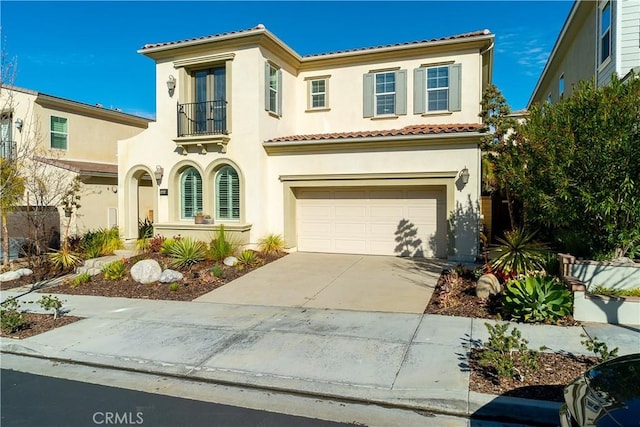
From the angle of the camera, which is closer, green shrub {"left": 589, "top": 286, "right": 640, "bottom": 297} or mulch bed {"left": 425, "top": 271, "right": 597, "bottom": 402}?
mulch bed {"left": 425, "top": 271, "right": 597, "bottom": 402}

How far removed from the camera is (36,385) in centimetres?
529

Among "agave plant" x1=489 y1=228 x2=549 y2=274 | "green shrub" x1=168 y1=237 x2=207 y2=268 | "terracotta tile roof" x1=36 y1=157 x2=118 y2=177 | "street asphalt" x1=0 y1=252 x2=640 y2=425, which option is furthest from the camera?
"terracotta tile roof" x1=36 y1=157 x2=118 y2=177

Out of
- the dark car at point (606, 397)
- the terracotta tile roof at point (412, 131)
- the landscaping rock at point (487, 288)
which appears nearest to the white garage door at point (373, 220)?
the terracotta tile roof at point (412, 131)

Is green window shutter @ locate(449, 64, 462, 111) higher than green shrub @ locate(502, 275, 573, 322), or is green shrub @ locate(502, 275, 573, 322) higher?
green window shutter @ locate(449, 64, 462, 111)

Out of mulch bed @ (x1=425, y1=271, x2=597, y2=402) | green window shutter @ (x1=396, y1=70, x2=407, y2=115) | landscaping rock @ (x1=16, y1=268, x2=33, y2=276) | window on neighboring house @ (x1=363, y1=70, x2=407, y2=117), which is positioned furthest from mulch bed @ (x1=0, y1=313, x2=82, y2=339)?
green window shutter @ (x1=396, y1=70, x2=407, y2=115)

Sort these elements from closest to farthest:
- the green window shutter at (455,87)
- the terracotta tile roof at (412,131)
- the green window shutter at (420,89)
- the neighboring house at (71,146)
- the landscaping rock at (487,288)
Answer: the landscaping rock at (487,288) < the terracotta tile roof at (412,131) < the green window shutter at (455,87) < the green window shutter at (420,89) < the neighboring house at (71,146)

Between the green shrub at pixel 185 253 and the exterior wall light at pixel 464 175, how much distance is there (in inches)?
314

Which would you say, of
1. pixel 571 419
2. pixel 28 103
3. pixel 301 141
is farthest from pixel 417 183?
pixel 28 103

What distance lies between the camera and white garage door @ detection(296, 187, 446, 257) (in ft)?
44.0

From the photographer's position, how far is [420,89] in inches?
586

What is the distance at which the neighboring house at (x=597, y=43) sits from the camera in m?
10.8

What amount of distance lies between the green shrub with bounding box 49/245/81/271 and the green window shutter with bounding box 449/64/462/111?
1307cm

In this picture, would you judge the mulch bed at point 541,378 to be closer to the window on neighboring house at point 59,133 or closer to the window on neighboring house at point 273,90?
the window on neighboring house at point 273,90

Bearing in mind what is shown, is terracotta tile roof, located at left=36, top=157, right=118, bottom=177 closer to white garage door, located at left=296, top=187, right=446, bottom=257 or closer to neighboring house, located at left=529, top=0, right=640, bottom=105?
white garage door, located at left=296, top=187, right=446, bottom=257
